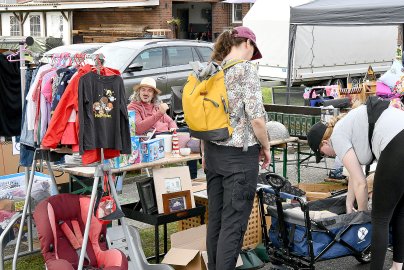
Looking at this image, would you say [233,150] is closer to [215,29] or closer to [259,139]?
[259,139]

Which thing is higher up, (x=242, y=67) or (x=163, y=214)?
(x=242, y=67)

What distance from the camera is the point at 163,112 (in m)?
6.82

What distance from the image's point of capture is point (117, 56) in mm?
12695

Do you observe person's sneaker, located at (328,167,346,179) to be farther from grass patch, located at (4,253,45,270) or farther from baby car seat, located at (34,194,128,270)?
baby car seat, located at (34,194,128,270)

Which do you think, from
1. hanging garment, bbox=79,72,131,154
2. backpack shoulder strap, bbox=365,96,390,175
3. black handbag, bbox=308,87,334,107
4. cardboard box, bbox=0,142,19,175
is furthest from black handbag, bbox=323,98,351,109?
hanging garment, bbox=79,72,131,154

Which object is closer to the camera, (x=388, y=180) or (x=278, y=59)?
(x=388, y=180)

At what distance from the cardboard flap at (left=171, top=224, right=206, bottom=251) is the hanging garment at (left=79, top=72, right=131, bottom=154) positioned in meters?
1.06

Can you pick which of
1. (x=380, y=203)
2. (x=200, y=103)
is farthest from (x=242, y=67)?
(x=380, y=203)

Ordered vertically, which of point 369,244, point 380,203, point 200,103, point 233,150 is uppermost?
point 200,103

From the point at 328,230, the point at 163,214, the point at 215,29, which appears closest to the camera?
the point at 328,230

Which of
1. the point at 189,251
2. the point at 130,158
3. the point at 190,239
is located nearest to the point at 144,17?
the point at 130,158

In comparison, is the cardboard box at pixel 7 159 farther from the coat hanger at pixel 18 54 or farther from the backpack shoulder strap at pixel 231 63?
the backpack shoulder strap at pixel 231 63

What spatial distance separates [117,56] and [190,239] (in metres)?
7.77

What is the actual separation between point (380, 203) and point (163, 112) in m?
2.80
